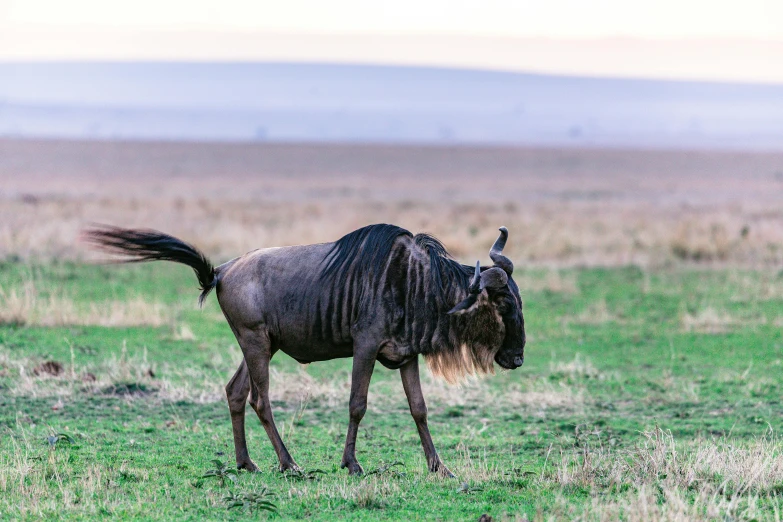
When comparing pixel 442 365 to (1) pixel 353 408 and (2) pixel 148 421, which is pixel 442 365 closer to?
(1) pixel 353 408

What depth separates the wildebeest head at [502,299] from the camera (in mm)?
8289

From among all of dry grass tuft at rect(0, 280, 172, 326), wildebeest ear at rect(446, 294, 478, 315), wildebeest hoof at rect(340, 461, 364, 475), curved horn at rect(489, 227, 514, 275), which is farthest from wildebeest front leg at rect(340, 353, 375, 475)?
dry grass tuft at rect(0, 280, 172, 326)

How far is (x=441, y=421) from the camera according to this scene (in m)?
10.9

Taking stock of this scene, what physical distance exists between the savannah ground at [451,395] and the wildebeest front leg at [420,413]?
0.66 feet

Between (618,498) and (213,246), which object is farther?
(213,246)

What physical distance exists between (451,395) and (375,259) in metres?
3.73

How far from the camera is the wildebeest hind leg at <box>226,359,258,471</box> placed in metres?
8.50

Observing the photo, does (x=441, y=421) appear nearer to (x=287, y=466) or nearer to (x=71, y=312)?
(x=287, y=466)

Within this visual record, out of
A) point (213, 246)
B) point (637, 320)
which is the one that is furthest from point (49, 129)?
point (637, 320)

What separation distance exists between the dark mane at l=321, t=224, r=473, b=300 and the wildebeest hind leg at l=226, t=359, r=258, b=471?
1.09 metres

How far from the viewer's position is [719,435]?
10117 millimetres

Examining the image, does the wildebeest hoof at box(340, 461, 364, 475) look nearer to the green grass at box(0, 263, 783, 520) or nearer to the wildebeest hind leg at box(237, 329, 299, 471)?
the green grass at box(0, 263, 783, 520)

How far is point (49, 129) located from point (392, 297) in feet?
623

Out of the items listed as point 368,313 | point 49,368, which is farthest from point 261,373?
point 49,368
